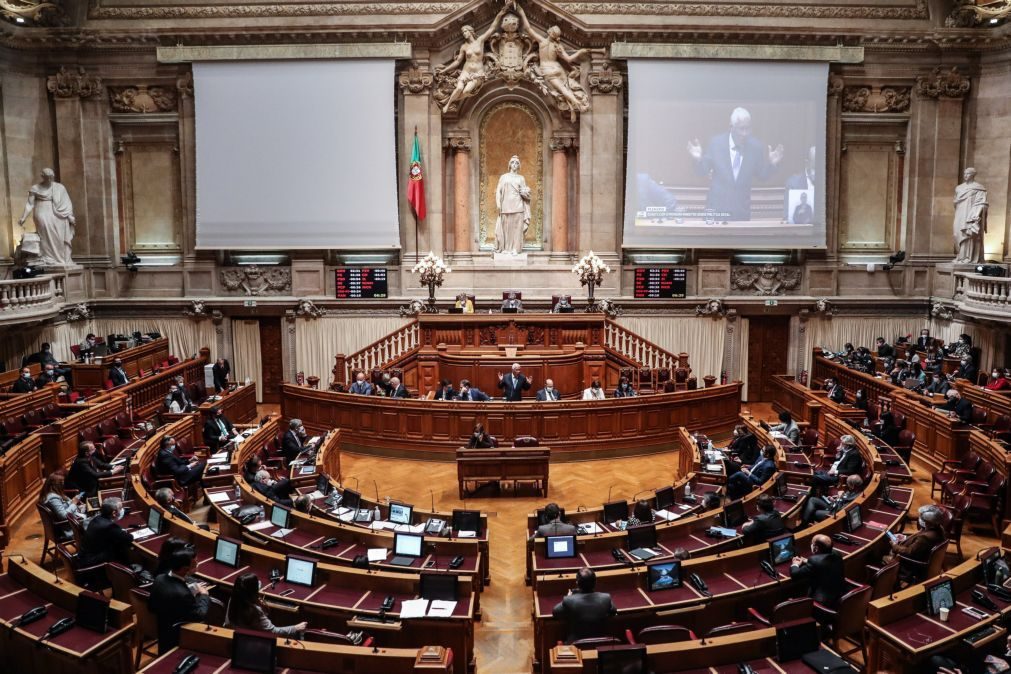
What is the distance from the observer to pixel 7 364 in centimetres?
1773

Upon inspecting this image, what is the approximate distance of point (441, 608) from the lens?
692cm

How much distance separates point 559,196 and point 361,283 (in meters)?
5.89

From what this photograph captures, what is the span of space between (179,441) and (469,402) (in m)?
4.98

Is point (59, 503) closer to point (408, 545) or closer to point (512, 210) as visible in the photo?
point (408, 545)

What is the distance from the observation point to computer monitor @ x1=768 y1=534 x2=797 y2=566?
7719 mm

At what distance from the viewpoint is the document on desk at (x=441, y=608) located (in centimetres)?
680

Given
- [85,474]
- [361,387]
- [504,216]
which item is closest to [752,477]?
[361,387]

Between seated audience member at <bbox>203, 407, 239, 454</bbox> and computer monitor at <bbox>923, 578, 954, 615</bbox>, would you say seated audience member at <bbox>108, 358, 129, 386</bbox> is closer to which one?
seated audience member at <bbox>203, 407, 239, 454</bbox>

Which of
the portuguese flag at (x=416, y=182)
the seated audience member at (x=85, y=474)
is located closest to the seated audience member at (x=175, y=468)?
the seated audience member at (x=85, y=474)

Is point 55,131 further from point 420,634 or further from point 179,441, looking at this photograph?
point 420,634

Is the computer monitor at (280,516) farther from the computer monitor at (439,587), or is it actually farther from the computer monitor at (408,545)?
the computer monitor at (439,587)

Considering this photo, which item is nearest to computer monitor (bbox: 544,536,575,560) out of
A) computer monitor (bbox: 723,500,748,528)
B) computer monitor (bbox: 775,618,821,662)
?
computer monitor (bbox: 723,500,748,528)

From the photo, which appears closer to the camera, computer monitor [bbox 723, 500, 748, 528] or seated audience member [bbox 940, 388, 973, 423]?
computer monitor [bbox 723, 500, 748, 528]

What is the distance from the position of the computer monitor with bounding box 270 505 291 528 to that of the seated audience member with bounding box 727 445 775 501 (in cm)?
566
